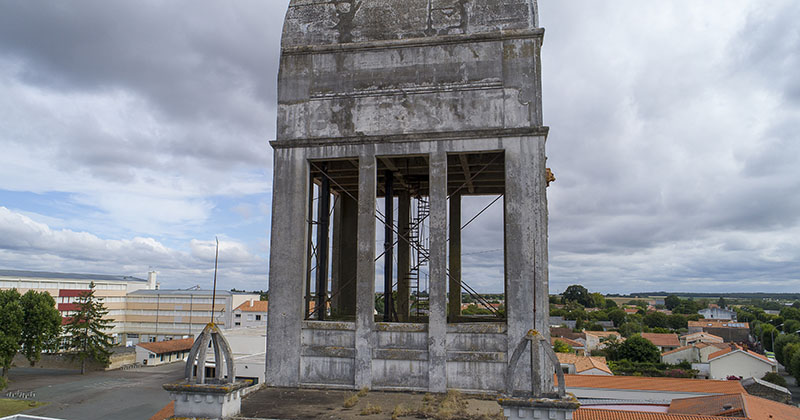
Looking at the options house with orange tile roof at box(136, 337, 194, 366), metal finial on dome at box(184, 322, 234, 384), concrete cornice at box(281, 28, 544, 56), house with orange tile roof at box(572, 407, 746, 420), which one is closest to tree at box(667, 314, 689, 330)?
house with orange tile roof at box(136, 337, 194, 366)

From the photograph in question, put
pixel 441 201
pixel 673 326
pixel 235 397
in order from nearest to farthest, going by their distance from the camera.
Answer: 1. pixel 235 397
2. pixel 441 201
3. pixel 673 326

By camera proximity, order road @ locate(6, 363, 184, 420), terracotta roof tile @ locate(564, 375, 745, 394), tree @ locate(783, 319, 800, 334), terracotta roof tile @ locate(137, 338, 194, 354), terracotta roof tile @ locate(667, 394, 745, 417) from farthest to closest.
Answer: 1. tree @ locate(783, 319, 800, 334)
2. terracotta roof tile @ locate(137, 338, 194, 354)
3. terracotta roof tile @ locate(564, 375, 745, 394)
4. road @ locate(6, 363, 184, 420)
5. terracotta roof tile @ locate(667, 394, 745, 417)

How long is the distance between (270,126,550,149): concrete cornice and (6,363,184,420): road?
28.7m

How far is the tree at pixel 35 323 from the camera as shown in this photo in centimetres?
4875

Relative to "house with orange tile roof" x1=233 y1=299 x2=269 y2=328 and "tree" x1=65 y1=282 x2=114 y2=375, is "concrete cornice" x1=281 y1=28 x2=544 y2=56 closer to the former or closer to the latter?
"tree" x1=65 y1=282 x2=114 y2=375

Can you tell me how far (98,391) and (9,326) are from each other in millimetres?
10396

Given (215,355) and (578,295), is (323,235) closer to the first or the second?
(215,355)

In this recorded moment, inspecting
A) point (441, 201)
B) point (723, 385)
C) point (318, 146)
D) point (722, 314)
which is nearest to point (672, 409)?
point (723, 385)

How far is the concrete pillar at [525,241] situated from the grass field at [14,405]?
3699cm

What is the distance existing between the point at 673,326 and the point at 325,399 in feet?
422

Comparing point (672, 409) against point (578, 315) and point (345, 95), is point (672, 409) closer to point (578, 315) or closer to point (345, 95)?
point (345, 95)

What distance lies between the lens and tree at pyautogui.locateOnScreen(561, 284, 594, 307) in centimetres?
17138

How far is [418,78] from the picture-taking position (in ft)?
45.2

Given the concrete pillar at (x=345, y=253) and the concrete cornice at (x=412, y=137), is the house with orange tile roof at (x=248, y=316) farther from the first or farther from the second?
the concrete cornice at (x=412, y=137)
